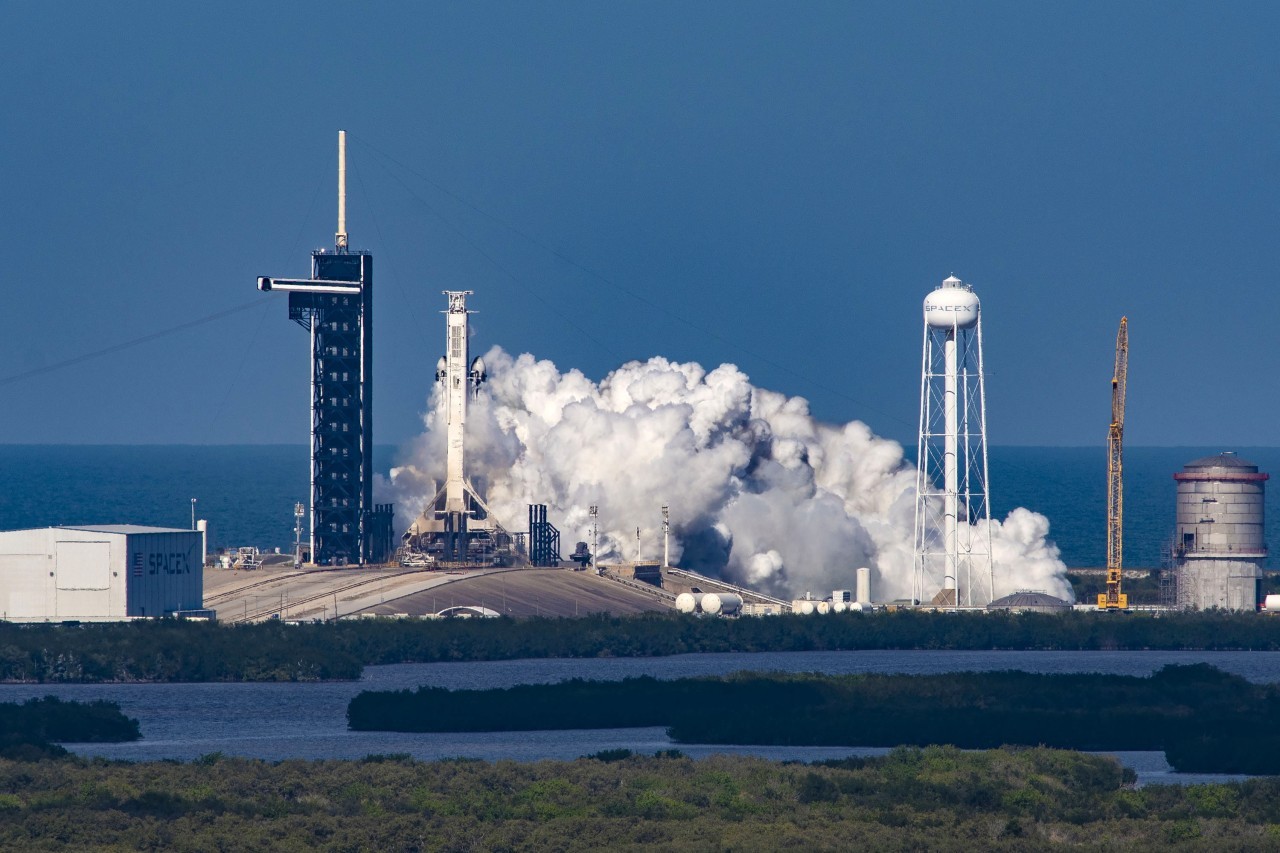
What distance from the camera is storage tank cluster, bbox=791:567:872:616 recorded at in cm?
11125

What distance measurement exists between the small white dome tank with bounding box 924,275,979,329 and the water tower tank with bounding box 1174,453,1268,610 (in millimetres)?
11625

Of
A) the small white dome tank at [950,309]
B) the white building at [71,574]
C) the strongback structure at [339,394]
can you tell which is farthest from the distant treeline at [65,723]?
the small white dome tank at [950,309]

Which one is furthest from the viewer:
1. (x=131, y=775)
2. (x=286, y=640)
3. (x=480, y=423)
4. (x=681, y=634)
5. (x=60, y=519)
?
(x=60, y=519)

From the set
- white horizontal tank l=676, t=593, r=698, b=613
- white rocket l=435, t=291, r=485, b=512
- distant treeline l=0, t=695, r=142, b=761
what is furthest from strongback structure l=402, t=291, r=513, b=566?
distant treeline l=0, t=695, r=142, b=761

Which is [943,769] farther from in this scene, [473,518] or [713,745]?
[473,518]

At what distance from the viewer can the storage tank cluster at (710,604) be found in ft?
362

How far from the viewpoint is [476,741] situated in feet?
234

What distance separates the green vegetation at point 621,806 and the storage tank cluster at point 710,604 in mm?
49290

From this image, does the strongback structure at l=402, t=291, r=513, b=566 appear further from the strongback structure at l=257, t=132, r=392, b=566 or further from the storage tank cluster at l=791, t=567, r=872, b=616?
the storage tank cluster at l=791, t=567, r=872, b=616

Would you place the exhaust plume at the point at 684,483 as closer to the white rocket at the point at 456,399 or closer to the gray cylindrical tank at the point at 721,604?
the white rocket at the point at 456,399

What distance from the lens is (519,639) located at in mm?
97250

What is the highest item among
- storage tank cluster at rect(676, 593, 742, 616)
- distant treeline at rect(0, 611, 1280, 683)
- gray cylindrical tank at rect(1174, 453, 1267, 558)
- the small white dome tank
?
the small white dome tank

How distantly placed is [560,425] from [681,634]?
29835 millimetres

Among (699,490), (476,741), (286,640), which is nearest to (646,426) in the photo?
(699,490)
